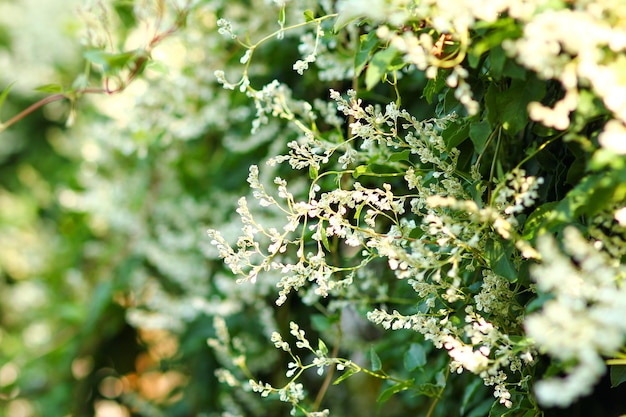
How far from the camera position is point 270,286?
1.47m

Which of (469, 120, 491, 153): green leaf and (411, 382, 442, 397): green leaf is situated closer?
(469, 120, 491, 153): green leaf

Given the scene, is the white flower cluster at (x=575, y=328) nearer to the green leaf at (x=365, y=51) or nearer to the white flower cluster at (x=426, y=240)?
the white flower cluster at (x=426, y=240)

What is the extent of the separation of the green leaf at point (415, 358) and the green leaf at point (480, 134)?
1.19 feet

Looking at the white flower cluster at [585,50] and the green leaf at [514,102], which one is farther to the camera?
the green leaf at [514,102]

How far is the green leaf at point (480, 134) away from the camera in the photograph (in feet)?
2.24

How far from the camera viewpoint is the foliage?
0.56 meters

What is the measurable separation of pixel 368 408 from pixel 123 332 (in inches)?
32.9

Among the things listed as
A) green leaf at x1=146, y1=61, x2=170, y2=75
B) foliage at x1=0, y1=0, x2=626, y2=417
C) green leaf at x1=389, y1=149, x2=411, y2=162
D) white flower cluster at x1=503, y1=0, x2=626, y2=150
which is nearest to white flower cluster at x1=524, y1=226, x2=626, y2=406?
foliage at x1=0, y1=0, x2=626, y2=417

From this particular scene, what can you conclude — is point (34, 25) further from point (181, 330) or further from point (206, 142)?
point (181, 330)

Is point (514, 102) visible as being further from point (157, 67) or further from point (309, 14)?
point (157, 67)

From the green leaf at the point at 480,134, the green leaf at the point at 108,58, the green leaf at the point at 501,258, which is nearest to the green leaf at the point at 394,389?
the green leaf at the point at 501,258

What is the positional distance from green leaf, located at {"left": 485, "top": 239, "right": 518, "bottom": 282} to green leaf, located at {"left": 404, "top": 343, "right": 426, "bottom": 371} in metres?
0.27

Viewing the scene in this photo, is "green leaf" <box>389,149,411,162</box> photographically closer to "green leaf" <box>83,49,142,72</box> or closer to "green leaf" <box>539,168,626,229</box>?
"green leaf" <box>539,168,626,229</box>

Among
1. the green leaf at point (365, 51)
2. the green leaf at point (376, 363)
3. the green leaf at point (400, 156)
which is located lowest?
the green leaf at point (376, 363)
